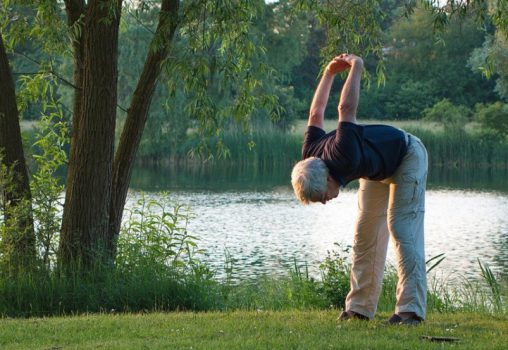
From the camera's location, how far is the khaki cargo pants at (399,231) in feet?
20.7

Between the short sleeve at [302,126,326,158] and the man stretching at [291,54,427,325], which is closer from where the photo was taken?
the man stretching at [291,54,427,325]

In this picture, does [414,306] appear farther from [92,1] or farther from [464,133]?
[464,133]

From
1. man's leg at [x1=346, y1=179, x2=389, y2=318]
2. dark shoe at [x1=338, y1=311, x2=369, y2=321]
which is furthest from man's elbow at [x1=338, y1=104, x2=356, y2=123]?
dark shoe at [x1=338, y1=311, x2=369, y2=321]

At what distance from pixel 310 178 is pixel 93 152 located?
4.18m

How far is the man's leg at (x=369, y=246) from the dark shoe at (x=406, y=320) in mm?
247

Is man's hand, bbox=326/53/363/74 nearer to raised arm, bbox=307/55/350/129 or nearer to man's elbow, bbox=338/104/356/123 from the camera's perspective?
raised arm, bbox=307/55/350/129

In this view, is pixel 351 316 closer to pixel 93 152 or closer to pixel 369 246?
pixel 369 246

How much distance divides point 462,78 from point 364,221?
55237 mm

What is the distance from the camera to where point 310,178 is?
5844 millimetres

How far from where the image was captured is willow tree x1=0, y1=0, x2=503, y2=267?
355 inches

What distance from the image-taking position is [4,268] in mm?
9367

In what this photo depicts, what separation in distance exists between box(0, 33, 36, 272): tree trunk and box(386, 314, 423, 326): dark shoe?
13.6ft

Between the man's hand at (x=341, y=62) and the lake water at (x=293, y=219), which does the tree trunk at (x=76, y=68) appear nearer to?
the lake water at (x=293, y=219)

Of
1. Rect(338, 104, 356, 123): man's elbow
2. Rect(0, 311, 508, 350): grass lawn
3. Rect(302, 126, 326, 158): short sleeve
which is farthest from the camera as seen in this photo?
Rect(302, 126, 326, 158): short sleeve
